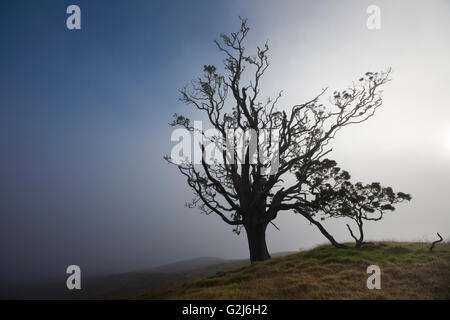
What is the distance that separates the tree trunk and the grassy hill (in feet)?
7.43

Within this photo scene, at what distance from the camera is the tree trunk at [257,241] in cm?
1512

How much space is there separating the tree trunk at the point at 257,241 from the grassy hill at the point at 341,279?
2263 millimetres

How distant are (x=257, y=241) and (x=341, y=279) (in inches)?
278

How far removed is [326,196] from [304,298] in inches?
333

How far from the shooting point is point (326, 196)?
1438 cm

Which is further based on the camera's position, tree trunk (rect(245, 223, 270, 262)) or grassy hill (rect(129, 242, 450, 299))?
tree trunk (rect(245, 223, 270, 262))

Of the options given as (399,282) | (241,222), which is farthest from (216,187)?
(399,282)

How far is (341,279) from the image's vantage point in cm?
874

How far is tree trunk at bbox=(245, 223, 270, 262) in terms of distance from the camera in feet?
49.6

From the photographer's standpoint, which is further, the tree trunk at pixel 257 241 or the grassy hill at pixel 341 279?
the tree trunk at pixel 257 241
